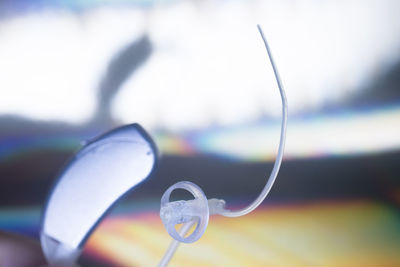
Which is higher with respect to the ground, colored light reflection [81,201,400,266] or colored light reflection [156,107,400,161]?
colored light reflection [156,107,400,161]

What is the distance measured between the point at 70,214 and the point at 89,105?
0.56 feet

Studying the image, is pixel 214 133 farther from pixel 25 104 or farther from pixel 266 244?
pixel 25 104

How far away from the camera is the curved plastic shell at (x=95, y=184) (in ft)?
1.69

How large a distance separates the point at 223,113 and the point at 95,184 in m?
0.20

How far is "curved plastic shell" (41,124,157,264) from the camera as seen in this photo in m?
0.51

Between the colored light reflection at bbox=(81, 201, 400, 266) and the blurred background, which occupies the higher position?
the blurred background

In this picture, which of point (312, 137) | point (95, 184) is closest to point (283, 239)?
point (312, 137)

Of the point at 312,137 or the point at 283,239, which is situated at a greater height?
the point at 312,137

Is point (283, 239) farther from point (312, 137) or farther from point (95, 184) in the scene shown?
point (95, 184)

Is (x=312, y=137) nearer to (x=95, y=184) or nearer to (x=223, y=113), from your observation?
(x=223, y=113)

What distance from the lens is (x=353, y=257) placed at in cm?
54

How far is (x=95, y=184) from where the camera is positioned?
1.70ft

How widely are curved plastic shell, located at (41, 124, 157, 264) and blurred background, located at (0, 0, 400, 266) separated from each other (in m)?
0.04

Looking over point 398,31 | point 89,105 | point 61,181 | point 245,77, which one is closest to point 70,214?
point 61,181
